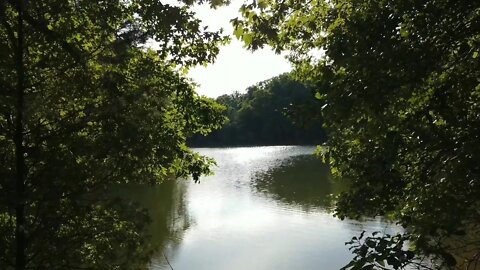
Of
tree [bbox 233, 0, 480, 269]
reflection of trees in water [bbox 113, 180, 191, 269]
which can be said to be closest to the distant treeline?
reflection of trees in water [bbox 113, 180, 191, 269]

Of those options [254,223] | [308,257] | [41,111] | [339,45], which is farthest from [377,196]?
[254,223]

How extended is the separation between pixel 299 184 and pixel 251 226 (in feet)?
33.3

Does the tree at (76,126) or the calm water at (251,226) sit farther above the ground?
the tree at (76,126)

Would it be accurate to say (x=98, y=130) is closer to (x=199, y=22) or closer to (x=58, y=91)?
(x=58, y=91)

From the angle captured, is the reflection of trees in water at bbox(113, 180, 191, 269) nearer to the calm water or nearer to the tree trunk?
the calm water

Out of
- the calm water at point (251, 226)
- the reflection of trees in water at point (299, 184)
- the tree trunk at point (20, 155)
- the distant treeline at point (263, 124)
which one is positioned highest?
the distant treeline at point (263, 124)

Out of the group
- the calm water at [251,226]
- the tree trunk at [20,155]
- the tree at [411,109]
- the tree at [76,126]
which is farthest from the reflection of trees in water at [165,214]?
the tree at [411,109]

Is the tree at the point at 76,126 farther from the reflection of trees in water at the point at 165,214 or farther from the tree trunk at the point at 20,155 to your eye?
the reflection of trees in water at the point at 165,214

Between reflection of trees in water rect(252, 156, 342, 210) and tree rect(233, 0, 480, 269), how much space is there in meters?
14.9

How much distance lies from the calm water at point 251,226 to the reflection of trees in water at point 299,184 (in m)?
0.06

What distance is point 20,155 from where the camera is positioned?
173 inches

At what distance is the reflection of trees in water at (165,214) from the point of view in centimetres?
1596

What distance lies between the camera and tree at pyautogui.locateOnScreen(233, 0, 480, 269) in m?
3.61

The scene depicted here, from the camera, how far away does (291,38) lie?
18.2 ft
